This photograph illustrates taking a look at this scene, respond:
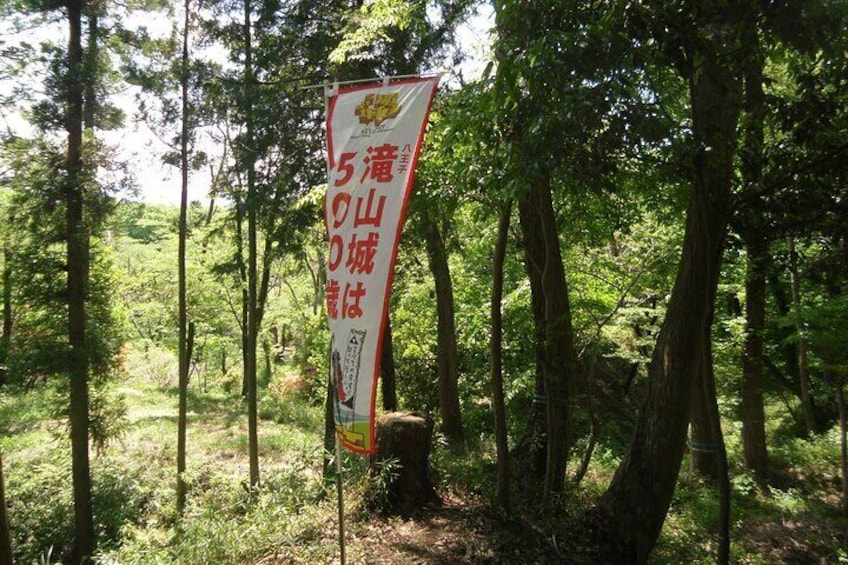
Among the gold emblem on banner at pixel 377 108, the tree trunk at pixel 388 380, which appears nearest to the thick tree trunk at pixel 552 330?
the gold emblem on banner at pixel 377 108

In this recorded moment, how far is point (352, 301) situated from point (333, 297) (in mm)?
211

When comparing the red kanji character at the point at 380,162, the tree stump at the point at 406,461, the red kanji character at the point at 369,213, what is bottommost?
the tree stump at the point at 406,461

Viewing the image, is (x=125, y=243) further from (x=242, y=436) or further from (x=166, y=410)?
(x=242, y=436)

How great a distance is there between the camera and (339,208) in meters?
3.64

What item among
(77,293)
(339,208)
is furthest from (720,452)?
(77,293)

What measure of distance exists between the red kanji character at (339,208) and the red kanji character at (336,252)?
0.30 feet

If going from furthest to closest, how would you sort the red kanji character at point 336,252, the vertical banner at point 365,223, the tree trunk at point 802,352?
the tree trunk at point 802,352 < the red kanji character at point 336,252 < the vertical banner at point 365,223

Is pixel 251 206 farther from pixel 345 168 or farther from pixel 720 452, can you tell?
pixel 720 452

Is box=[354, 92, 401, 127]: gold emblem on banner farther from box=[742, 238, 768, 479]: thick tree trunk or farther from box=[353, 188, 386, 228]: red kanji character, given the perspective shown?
box=[742, 238, 768, 479]: thick tree trunk

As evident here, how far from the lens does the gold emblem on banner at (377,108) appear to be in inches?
138

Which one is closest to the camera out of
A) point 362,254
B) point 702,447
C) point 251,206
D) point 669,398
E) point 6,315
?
point 362,254

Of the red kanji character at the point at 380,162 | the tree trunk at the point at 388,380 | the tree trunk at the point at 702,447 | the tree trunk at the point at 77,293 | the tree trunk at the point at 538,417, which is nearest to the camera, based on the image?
the red kanji character at the point at 380,162

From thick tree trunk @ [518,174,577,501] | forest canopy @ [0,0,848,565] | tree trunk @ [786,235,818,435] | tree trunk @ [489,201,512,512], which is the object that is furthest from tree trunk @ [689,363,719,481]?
tree trunk @ [489,201,512,512]

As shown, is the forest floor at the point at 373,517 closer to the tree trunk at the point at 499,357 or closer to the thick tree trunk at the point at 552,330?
the tree trunk at the point at 499,357
